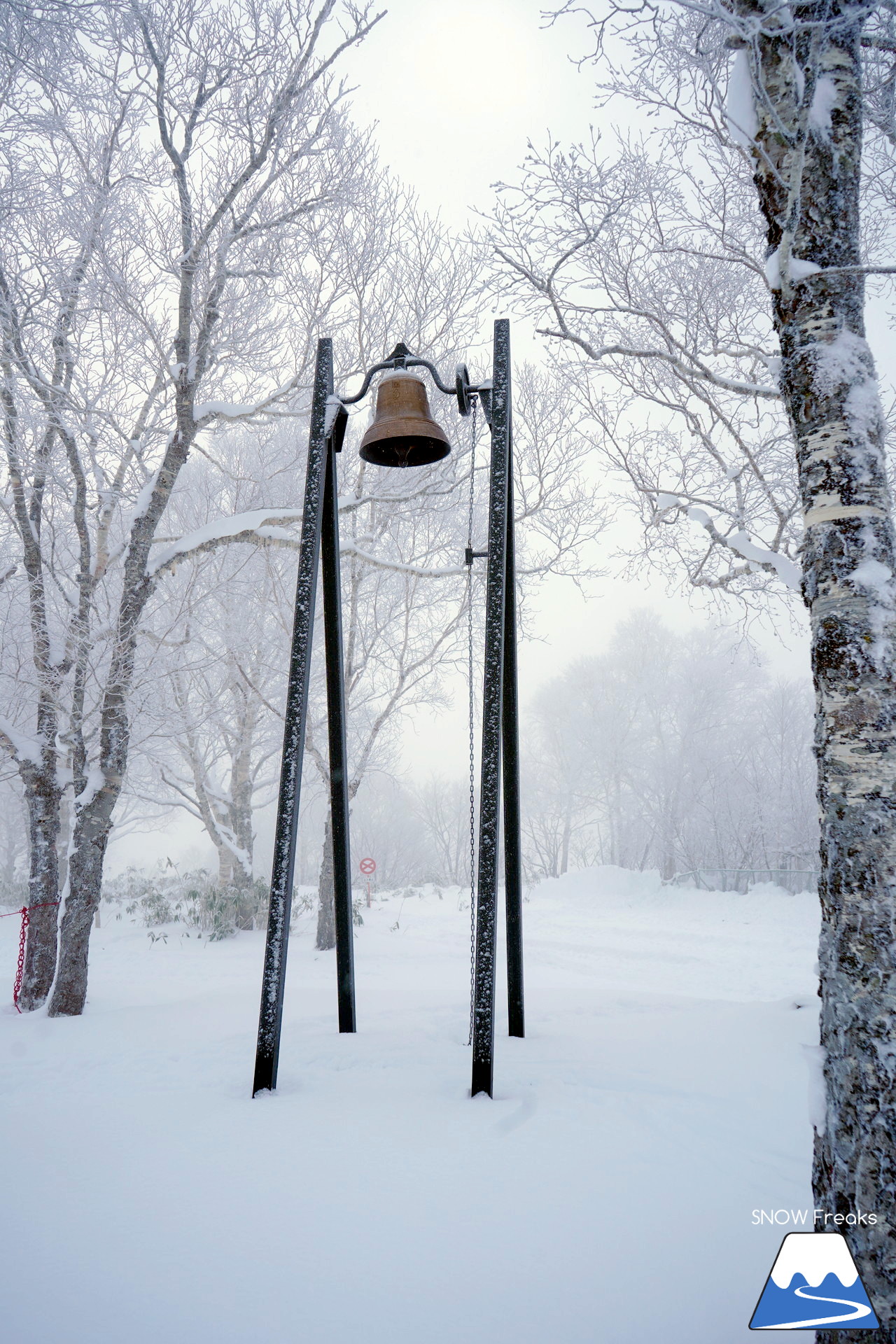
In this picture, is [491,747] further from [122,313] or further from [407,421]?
[122,313]

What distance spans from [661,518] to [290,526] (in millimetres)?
3940

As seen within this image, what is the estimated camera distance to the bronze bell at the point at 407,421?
11.1 feet

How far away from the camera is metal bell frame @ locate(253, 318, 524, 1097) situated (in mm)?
3139

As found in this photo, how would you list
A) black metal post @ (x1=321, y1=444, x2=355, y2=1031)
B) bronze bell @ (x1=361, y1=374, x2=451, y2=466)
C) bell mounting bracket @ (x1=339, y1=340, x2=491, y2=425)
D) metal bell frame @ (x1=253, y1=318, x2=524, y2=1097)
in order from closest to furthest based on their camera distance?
metal bell frame @ (x1=253, y1=318, x2=524, y2=1097)
bronze bell @ (x1=361, y1=374, x2=451, y2=466)
bell mounting bracket @ (x1=339, y1=340, x2=491, y2=425)
black metal post @ (x1=321, y1=444, x2=355, y2=1031)

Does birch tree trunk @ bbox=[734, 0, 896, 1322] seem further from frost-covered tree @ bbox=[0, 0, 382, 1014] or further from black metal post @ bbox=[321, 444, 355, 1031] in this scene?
frost-covered tree @ bbox=[0, 0, 382, 1014]

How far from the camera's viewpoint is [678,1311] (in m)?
1.72

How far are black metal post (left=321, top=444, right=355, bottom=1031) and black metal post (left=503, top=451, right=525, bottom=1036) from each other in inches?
35.7

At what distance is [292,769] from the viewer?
10.9 feet

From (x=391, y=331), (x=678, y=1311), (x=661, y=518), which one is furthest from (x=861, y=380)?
(x=391, y=331)

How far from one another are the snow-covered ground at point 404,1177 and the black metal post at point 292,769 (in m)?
0.32

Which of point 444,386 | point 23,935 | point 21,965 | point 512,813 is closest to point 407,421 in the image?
point 444,386

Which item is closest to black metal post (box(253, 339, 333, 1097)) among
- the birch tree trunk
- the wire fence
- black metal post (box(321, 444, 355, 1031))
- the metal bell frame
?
the metal bell frame

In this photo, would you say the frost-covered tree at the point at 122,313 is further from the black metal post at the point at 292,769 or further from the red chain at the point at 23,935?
the black metal post at the point at 292,769

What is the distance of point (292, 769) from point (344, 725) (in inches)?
29.2
